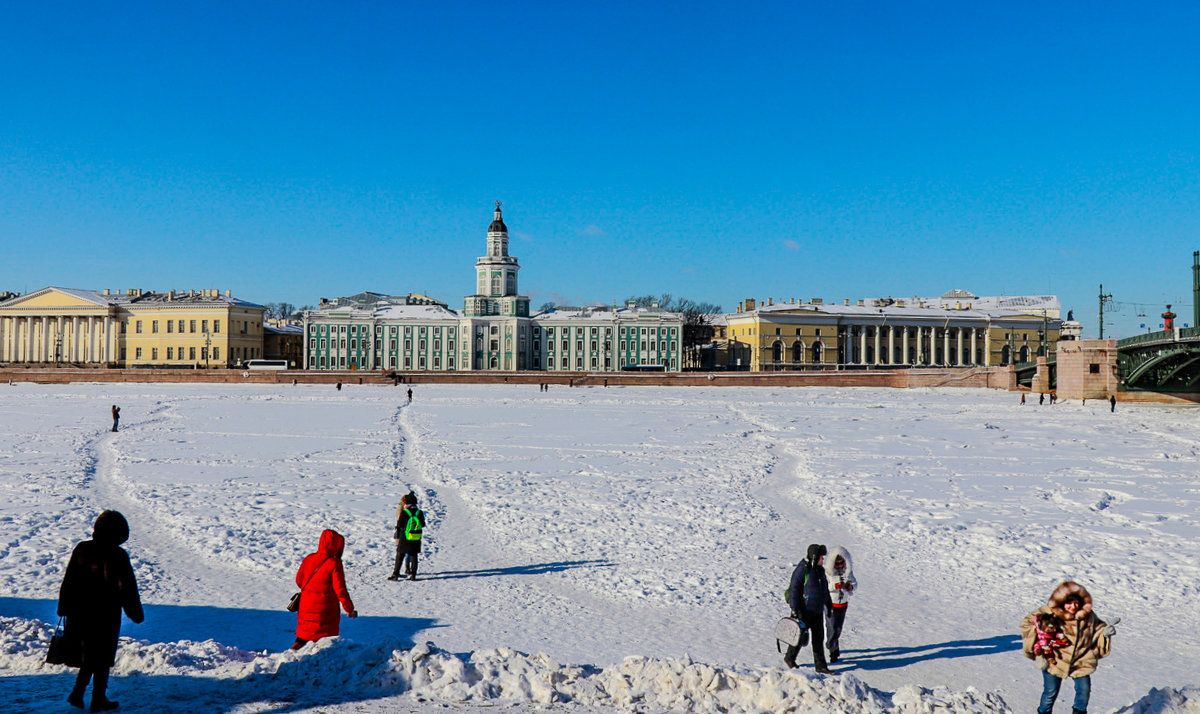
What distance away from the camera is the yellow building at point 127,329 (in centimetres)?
7475

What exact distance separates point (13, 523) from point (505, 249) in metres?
69.6

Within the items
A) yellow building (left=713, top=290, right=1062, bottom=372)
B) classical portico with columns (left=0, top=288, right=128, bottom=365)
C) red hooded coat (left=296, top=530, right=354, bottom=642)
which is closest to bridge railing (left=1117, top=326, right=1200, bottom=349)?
red hooded coat (left=296, top=530, right=354, bottom=642)

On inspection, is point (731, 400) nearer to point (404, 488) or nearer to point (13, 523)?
point (404, 488)

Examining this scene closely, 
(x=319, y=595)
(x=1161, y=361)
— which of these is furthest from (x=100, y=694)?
(x=1161, y=361)

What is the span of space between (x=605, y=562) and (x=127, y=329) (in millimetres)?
77773

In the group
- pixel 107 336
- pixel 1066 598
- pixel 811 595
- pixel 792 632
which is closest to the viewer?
pixel 1066 598

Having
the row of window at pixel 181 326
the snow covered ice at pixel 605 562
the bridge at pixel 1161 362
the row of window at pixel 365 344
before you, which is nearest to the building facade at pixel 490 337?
the row of window at pixel 365 344

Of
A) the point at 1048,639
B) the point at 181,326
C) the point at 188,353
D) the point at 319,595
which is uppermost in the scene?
the point at 181,326

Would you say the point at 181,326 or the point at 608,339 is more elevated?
the point at 181,326

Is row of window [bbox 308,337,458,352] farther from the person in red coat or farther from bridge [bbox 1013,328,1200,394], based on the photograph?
the person in red coat

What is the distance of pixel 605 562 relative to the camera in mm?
9453

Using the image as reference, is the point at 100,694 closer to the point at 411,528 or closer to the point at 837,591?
the point at 411,528

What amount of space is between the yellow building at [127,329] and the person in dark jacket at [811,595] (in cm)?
7411

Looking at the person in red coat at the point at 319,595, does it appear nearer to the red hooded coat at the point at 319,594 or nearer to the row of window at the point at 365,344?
the red hooded coat at the point at 319,594
